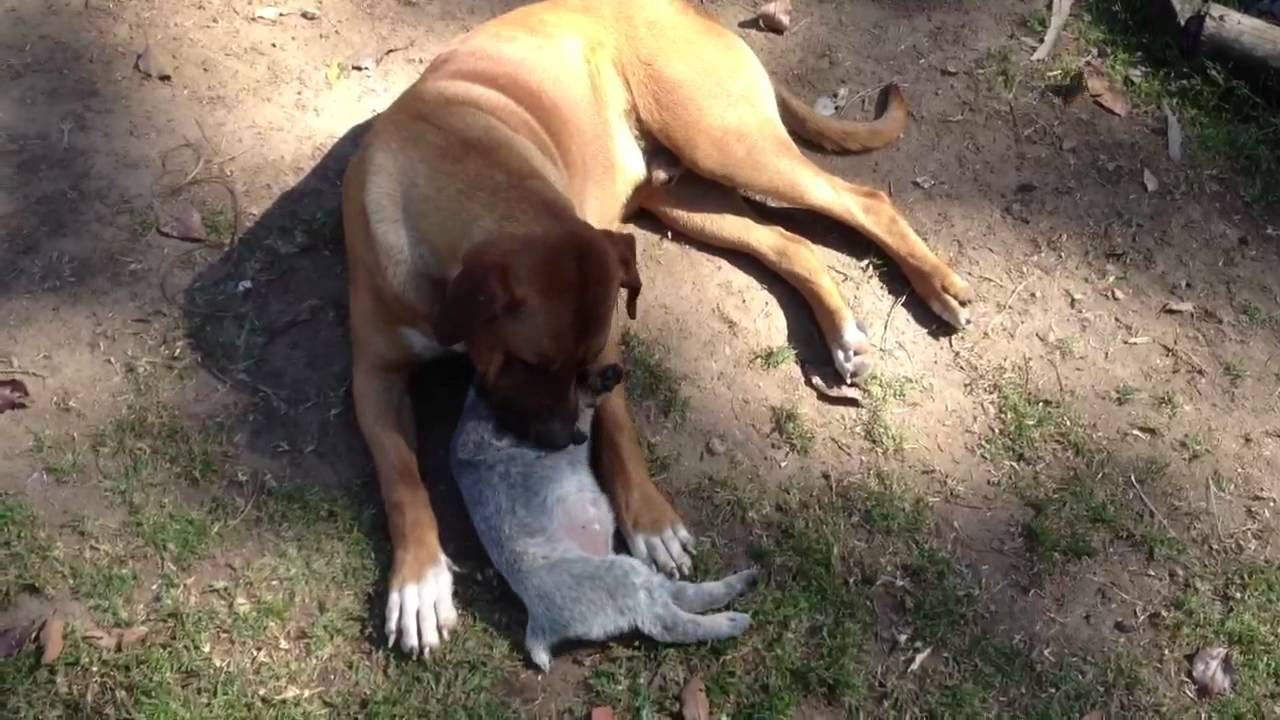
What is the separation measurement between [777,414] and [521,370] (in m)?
1.22

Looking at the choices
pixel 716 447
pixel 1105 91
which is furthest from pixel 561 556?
pixel 1105 91

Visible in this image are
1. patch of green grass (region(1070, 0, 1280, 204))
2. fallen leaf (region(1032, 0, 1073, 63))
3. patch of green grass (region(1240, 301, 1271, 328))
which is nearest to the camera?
patch of green grass (region(1240, 301, 1271, 328))

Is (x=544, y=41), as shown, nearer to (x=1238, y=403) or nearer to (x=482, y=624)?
(x=482, y=624)

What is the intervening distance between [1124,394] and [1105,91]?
170 centimetres

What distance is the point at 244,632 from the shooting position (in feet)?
11.6

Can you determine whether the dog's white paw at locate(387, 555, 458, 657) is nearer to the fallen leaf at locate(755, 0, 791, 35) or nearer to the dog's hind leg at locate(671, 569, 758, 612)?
the dog's hind leg at locate(671, 569, 758, 612)

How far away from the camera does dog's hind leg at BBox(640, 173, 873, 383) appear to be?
14.1 ft

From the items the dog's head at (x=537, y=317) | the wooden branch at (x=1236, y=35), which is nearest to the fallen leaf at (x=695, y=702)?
the dog's head at (x=537, y=317)

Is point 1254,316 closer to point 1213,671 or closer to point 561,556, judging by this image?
point 1213,671

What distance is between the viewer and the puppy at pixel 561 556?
3.32 meters

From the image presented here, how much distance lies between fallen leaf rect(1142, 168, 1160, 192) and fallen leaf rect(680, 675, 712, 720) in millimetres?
3064

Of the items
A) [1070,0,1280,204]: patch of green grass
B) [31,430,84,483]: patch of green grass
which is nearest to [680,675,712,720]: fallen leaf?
[31,430,84,483]: patch of green grass

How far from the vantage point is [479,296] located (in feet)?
10.3

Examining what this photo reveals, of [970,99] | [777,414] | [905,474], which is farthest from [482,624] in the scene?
[970,99]
